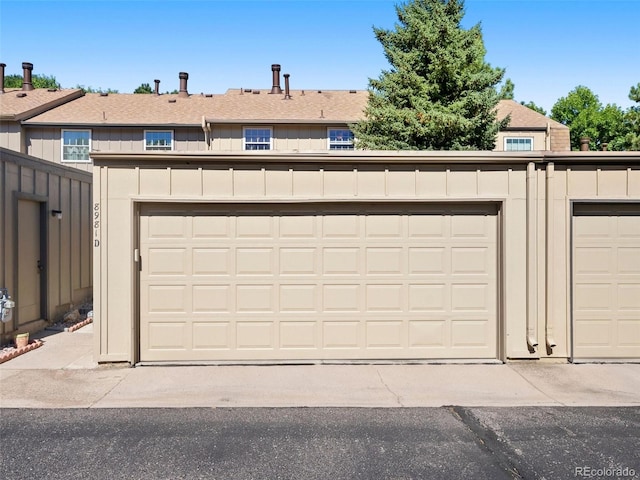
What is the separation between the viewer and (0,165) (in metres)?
7.09

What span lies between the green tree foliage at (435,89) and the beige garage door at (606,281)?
281 inches

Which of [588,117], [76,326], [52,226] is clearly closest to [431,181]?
[76,326]

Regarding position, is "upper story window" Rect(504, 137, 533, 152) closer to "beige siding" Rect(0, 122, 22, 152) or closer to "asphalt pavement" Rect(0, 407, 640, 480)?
"asphalt pavement" Rect(0, 407, 640, 480)

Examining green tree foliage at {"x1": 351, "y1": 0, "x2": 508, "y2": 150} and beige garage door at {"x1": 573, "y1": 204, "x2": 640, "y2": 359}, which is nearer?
beige garage door at {"x1": 573, "y1": 204, "x2": 640, "y2": 359}

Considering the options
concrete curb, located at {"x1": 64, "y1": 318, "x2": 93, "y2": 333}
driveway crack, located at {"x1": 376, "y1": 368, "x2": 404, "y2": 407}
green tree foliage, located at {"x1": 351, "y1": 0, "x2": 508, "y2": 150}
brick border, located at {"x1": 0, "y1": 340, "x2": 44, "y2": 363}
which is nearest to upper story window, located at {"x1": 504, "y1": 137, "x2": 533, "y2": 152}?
green tree foliage, located at {"x1": 351, "y1": 0, "x2": 508, "y2": 150}

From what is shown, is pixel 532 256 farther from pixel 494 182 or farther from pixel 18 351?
pixel 18 351

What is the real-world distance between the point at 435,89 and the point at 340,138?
4617 millimetres

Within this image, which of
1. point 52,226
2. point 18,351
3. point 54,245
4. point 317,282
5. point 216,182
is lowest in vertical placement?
point 18,351

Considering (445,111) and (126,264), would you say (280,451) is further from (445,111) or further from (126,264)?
(445,111)

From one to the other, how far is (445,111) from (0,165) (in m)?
11.2

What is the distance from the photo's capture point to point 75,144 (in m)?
17.3

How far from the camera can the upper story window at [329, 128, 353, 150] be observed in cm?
1719

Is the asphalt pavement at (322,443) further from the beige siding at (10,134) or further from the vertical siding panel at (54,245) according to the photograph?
the beige siding at (10,134)

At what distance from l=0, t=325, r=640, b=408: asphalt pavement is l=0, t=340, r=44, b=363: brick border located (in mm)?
150
